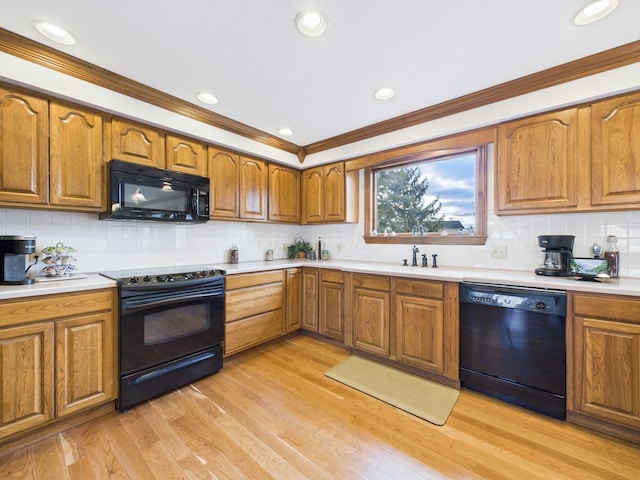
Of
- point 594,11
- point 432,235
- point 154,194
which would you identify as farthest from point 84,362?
point 594,11

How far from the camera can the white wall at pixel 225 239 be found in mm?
2072

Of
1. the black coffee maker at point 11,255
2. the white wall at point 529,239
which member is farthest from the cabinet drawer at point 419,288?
the black coffee maker at point 11,255

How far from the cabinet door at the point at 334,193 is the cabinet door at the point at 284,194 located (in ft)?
1.48

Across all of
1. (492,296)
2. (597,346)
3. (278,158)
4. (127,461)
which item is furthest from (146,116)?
(597,346)

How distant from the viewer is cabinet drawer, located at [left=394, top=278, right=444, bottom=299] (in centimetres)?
230

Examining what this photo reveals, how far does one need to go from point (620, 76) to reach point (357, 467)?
2.96 metres

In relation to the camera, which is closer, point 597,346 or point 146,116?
point 597,346

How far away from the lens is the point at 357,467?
1.49 meters

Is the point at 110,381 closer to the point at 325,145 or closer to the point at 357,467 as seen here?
the point at 357,467

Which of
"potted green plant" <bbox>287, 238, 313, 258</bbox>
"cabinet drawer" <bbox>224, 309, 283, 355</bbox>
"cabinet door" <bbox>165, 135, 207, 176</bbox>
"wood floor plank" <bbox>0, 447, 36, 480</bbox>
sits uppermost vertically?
"cabinet door" <bbox>165, 135, 207, 176</bbox>

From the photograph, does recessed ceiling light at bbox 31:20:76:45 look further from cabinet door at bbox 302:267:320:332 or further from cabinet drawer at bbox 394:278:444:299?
cabinet drawer at bbox 394:278:444:299

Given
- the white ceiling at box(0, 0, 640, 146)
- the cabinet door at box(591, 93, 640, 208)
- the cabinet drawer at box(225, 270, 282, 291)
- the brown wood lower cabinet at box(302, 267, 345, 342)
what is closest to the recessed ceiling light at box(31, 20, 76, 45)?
the white ceiling at box(0, 0, 640, 146)

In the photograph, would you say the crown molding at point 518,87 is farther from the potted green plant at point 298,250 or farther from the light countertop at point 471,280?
the potted green plant at point 298,250

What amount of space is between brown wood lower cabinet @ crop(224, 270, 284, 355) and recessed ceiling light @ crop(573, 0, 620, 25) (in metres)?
2.97
